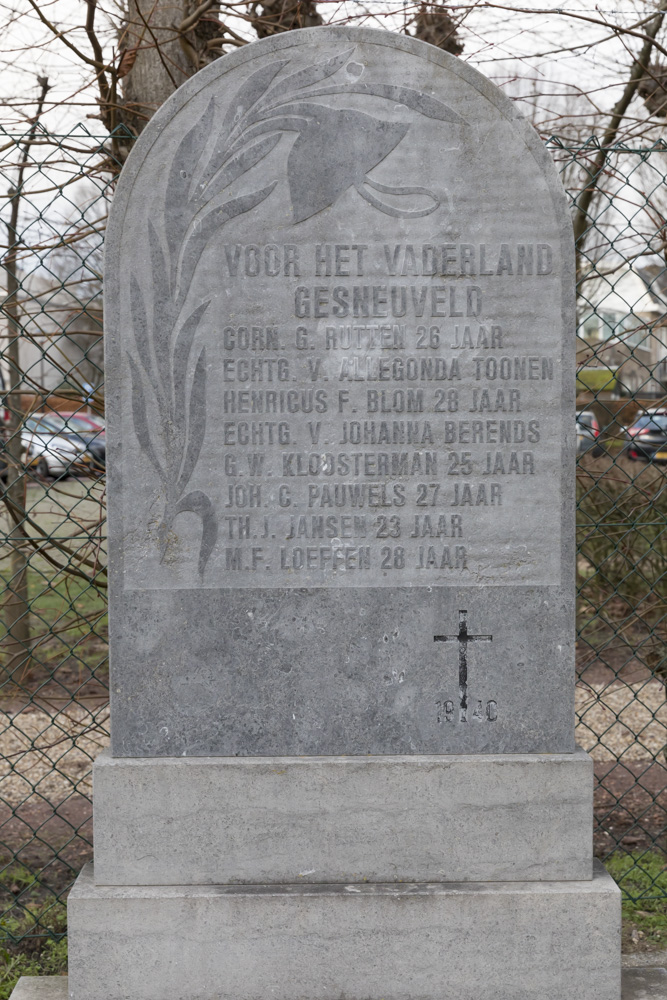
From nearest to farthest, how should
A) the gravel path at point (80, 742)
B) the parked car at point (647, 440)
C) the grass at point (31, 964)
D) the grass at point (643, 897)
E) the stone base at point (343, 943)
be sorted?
the stone base at point (343, 943) → the grass at point (31, 964) → the grass at point (643, 897) → the parked car at point (647, 440) → the gravel path at point (80, 742)

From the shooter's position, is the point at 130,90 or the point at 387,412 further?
the point at 130,90

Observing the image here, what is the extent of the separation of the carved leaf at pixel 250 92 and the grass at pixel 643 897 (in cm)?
297

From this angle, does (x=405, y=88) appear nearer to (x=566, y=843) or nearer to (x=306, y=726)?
(x=306, y=726)

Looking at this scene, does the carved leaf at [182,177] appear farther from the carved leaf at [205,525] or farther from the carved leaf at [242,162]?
the carved leaf at [205,525]

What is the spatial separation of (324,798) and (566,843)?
0.71m

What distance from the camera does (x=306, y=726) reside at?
112 inches

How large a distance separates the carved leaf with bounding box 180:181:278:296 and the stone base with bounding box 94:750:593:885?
143 centimetres

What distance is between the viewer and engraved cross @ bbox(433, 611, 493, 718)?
2.86m

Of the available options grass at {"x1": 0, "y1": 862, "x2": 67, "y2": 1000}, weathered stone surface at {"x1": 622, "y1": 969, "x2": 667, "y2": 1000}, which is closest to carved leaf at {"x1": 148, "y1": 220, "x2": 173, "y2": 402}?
grass at {"x1": 0, "y1": 862, "x2": 67, "y2": 1000}

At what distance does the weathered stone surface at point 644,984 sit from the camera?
2904 millimetres

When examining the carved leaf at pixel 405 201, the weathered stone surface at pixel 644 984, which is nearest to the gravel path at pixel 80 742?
the weathered stone surface at pixel 644 984

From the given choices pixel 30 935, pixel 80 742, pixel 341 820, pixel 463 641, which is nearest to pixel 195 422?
pixel 463 641

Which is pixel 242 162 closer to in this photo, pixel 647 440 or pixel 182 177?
pixel 182 177

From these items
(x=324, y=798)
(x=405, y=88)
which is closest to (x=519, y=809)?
(x=324, y=798)
